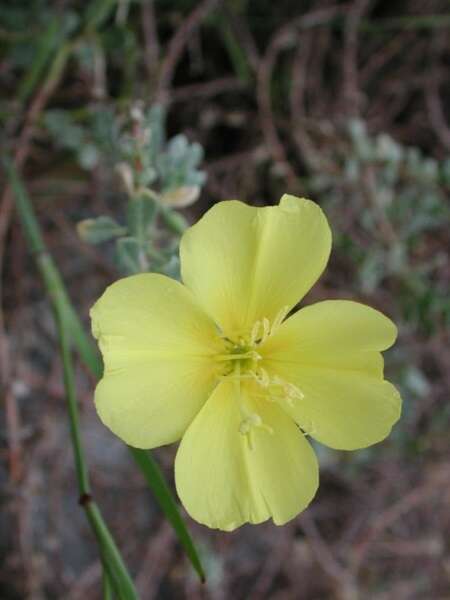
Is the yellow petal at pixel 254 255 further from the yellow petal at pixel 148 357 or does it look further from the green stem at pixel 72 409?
the green stem at pixel 72 409

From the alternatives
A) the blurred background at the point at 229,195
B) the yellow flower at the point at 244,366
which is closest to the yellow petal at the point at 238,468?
the yellow flower at the point at 244,366

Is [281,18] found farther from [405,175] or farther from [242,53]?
[405,175]

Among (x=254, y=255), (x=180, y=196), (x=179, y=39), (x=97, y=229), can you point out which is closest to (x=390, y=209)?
(x=179, y=39)

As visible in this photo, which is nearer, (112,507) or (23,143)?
(23,143)

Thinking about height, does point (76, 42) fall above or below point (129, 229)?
above

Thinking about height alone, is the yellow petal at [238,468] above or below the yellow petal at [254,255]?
below

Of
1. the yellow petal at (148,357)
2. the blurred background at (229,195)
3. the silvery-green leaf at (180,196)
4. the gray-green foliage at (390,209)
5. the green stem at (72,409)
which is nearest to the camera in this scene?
the yellow petal at (148,357)

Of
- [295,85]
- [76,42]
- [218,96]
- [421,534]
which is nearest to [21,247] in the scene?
[76,42]
